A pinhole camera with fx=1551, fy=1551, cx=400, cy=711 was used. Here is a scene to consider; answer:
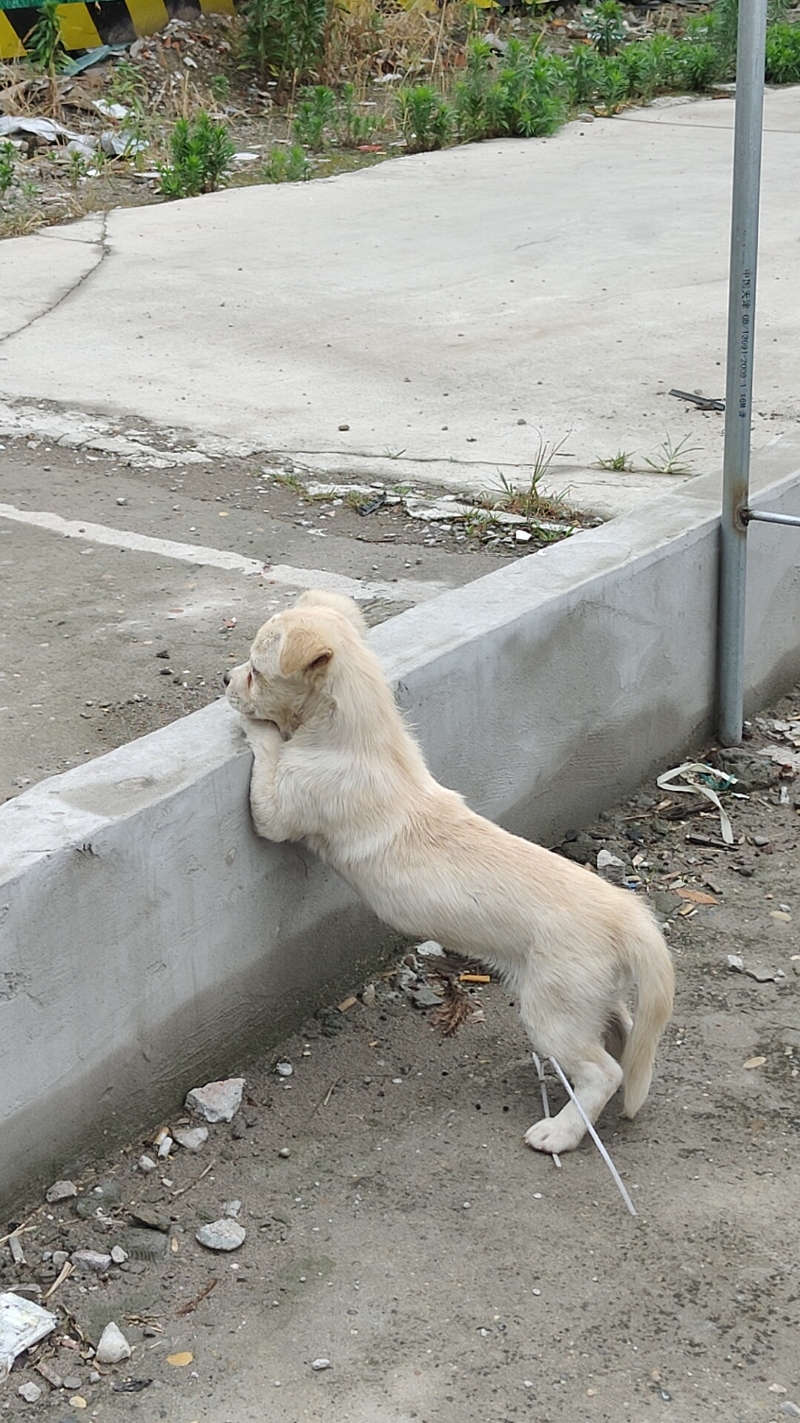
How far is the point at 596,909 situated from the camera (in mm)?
2795

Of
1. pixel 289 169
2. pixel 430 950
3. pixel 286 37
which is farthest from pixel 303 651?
pixel 286 37

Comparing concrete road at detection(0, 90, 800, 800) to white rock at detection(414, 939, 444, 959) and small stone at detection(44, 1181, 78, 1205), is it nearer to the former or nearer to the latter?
white rock at detection(414, 939, 444, 959)

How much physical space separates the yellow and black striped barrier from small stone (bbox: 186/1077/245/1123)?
379 inches

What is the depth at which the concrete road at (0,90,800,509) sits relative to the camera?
5.76m

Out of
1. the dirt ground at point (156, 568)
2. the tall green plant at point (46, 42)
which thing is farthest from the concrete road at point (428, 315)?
the tall green plant at point (46, 42)

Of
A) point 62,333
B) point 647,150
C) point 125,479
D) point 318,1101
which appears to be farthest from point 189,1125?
point 647,150

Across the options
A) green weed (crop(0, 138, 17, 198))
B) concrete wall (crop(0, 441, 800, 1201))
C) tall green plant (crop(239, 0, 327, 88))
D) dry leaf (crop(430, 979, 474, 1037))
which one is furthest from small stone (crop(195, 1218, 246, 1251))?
tall green plant (crop(239, 0, 327, 88))

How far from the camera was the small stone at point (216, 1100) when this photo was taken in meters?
2.88

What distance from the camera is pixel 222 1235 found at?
2594 millimetres

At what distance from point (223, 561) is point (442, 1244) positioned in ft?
8.20

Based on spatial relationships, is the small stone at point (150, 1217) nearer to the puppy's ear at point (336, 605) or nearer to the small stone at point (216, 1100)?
the small stone at point (216, 1100)

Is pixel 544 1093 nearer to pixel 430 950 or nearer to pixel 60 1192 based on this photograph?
pixel 430 950

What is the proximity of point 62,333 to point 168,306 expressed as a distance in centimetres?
56

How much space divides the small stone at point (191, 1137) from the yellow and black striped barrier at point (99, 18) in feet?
31.8
